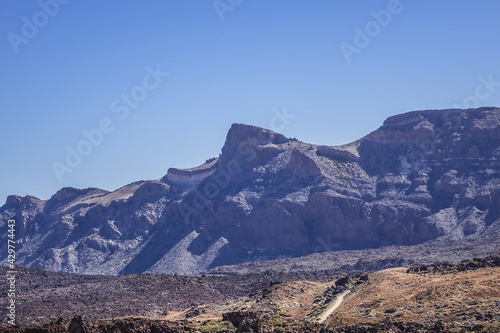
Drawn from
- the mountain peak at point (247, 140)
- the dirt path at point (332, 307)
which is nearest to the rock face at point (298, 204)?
the mountain peak at point (247, 140)

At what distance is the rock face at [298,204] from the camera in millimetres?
138500

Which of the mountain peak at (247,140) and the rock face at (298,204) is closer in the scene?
the rock face at (298,204)

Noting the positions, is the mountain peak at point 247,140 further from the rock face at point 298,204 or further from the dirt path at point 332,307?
the dirt path at point 332,307

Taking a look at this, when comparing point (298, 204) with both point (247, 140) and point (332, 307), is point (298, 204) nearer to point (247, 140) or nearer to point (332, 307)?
point (247, 140)

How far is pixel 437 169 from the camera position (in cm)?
14900

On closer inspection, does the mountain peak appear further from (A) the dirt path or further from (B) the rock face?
(A) the dirt path

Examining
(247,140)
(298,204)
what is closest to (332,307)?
(298,204)

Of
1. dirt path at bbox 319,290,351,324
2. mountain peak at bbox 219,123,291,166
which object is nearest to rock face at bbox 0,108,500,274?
mountain peak at bbox 219,123,291,166

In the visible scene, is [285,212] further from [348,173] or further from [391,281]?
[391,281]

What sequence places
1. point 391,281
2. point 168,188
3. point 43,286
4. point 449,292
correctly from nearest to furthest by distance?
point 449,292 < point 391,281 < point 43,286 < point 168,188

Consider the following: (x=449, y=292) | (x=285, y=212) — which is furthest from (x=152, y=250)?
(x=449, y=292)

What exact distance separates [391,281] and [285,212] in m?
82.3

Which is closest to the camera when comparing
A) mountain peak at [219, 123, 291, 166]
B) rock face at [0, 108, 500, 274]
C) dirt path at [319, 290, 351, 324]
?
dirt path at [319, 290, 351, 324]

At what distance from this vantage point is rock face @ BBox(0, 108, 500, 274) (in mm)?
138500
